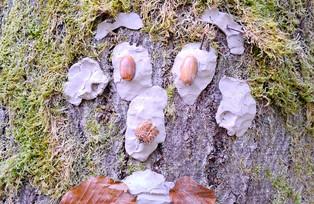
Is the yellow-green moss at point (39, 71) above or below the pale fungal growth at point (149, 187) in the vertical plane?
above

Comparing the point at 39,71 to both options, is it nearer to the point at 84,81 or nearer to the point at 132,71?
the point at 84,81

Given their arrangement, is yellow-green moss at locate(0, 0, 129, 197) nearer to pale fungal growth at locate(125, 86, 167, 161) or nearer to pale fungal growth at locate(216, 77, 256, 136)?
pale fungal growth at locate(125, 86, 167, 161)

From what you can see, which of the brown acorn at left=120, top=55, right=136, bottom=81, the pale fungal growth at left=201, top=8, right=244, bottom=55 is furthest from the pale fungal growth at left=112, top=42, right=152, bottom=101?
the pale fungal growth at left=201, top=8, right=244, bottom=55

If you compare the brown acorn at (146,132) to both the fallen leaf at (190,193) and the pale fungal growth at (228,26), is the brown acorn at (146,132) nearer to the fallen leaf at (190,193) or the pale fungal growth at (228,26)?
the fallen leaf at (190,193)

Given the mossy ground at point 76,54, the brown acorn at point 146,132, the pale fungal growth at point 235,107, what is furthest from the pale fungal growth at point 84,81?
the pale fungal growth at point 235,107

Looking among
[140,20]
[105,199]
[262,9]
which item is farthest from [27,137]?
[262,9]
